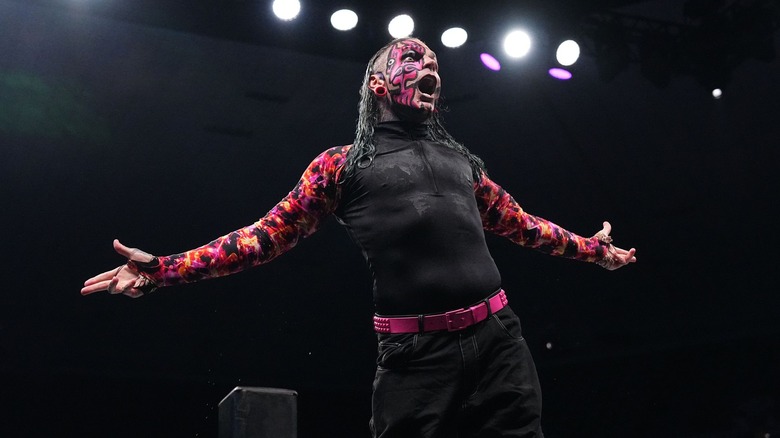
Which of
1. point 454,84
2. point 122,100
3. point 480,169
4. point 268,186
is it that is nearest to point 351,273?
point 268,186

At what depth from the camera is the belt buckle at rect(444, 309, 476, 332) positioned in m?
2.11

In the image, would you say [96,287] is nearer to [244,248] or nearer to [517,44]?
[244,248]

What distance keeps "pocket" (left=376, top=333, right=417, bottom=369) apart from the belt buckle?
10 centimetres

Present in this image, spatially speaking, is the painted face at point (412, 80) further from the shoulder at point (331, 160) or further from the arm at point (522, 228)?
the arm at point (522, 228)

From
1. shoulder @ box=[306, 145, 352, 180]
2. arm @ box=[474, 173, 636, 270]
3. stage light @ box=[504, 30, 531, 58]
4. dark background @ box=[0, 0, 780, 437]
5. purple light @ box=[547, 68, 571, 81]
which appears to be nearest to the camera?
shoulder @ box=[306, 145, 352, 180]

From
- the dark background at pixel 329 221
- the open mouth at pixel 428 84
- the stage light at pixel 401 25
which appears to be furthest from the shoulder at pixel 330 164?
the stage light at pixel 401 25

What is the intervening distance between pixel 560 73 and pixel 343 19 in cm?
206

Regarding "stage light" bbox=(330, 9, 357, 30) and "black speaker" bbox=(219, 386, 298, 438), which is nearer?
"black speaker" bbox=(219, 386, 298, 438)

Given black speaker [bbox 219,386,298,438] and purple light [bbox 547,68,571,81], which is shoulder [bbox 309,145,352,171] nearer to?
black speaker [bbox 219,386,298,438]

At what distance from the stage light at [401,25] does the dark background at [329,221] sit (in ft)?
0.22

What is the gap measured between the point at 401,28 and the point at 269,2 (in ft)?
2.80

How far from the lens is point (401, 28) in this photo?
5059 millimetres

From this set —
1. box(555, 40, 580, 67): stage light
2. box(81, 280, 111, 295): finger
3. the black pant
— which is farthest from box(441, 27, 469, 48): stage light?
box(81, 280, 111, 295): finger

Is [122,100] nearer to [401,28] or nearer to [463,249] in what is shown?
[401,28]
